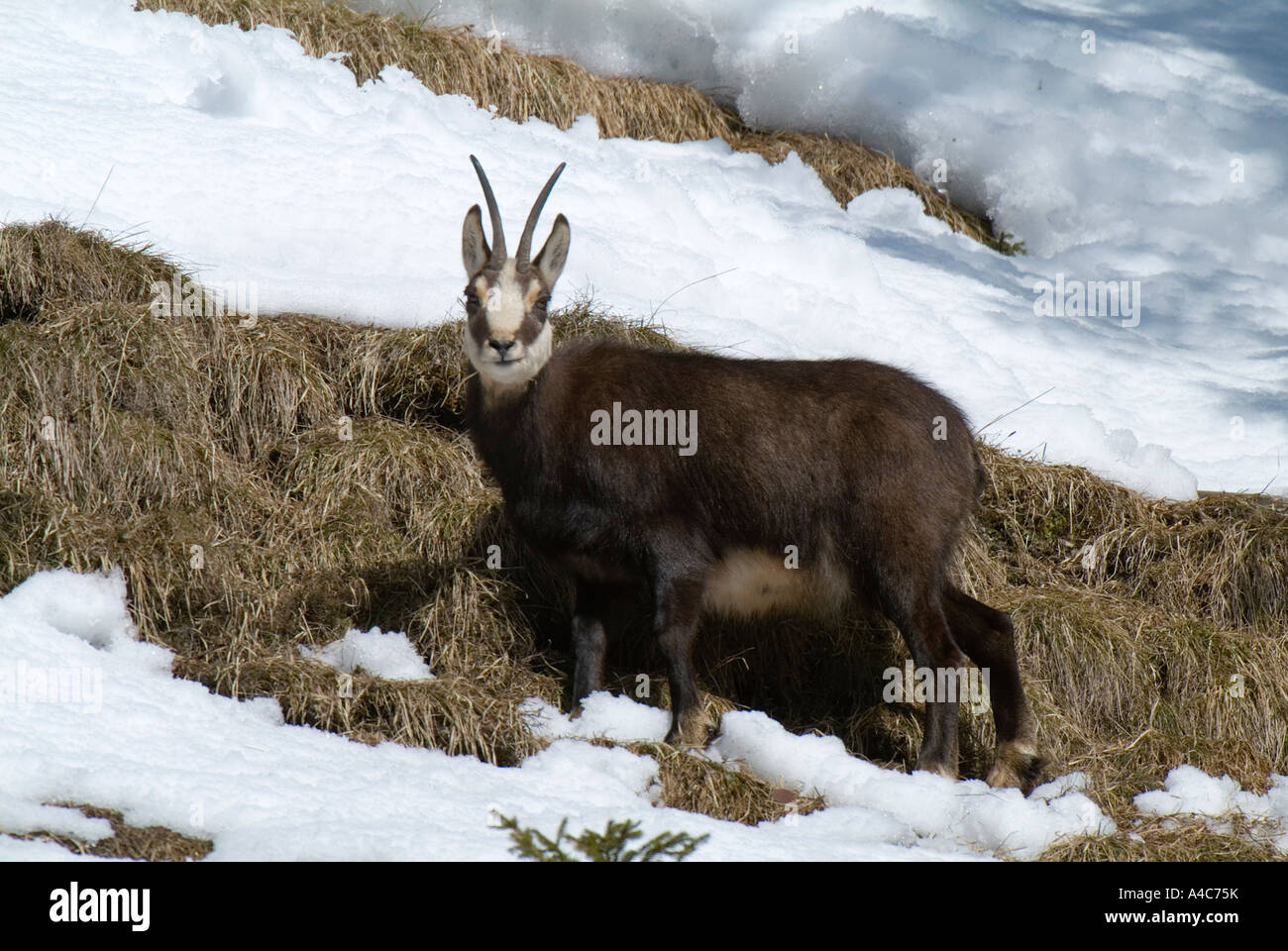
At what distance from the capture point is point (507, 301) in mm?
6359

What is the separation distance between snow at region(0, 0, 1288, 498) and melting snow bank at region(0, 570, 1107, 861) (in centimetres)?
296

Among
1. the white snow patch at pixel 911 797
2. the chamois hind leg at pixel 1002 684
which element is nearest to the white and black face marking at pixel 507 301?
the white snow patch at pixel 911 797

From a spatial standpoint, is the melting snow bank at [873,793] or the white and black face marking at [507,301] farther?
the white and black face marking at [507,301]

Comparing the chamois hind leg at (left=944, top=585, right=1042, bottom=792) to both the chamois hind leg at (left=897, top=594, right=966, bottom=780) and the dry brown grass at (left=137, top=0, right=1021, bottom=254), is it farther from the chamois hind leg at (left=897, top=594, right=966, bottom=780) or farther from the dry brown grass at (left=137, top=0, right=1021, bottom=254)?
the dry brown grass at (left=137, top=0, right=1021, bottom=254)

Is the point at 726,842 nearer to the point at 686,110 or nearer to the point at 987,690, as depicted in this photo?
the point at 987,690

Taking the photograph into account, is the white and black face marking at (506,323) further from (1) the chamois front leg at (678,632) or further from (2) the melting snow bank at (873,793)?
(2) the melting snow bank at (873,793)

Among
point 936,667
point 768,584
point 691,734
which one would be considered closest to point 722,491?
point 768,584

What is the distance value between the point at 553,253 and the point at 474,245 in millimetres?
379

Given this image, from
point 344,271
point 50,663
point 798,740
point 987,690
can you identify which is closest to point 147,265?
point 344,271

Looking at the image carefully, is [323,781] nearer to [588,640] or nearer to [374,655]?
[374,655]

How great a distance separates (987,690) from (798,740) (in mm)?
1366

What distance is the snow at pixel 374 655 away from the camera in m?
6.83

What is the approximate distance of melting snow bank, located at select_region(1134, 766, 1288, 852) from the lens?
6.73 meters

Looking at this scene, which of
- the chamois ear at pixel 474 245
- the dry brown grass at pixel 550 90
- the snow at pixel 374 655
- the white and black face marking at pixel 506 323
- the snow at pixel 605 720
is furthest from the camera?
the dry brown grass at pixel 550 90
